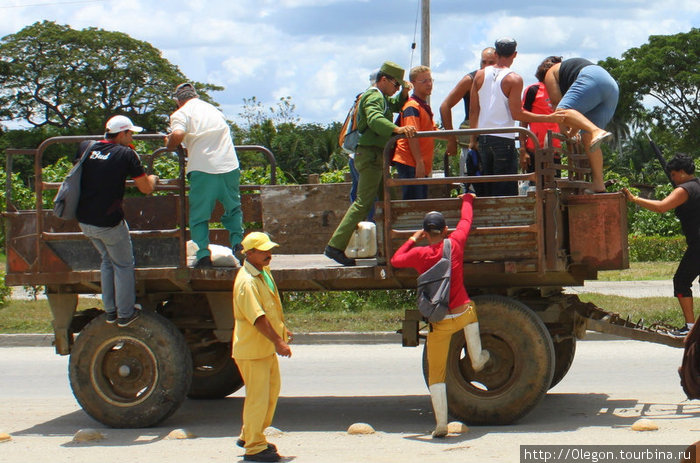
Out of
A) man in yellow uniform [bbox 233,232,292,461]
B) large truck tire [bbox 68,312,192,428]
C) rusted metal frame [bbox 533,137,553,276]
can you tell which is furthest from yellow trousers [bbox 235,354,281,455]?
rusted metal frame [bbox 533,137,553,276]

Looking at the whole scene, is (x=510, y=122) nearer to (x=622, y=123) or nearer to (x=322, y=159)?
(x=322, y=159)

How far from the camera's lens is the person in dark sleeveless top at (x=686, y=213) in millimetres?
7586

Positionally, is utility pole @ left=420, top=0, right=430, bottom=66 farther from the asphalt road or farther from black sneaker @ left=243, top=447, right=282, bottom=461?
black sneaker @ left=243, top=447, right=282, bottom=461

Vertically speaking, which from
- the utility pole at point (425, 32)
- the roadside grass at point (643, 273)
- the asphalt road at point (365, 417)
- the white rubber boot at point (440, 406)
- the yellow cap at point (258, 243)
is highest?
the utility pole at point (425, 32)

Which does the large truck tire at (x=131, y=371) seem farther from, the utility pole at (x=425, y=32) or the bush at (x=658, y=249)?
the bush at (x=658, y=249)

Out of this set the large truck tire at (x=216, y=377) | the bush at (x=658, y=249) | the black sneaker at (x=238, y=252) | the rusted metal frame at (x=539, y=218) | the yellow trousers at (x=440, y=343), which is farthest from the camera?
the bush at (x=658, y=249)

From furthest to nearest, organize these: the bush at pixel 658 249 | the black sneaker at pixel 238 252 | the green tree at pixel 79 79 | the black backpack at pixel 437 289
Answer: the green tree at pixel 79 79
the bush at pixel 658 249
the black sneaker at pixel 238 252
the black backpack at pixel 437 289

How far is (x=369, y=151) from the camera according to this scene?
7.50 m

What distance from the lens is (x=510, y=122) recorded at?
8.00 metres

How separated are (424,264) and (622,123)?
60422 millimetres

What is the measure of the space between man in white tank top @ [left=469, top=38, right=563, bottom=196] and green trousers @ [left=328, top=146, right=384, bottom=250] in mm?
870

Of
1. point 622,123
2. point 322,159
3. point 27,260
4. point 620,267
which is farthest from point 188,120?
point 622,123

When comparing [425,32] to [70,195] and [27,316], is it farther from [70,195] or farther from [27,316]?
[70,195]

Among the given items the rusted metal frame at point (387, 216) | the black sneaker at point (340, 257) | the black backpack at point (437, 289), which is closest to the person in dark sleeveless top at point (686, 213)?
the black backpack at point (437, 289)
